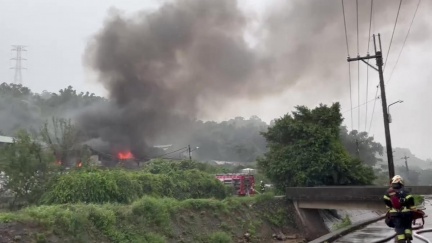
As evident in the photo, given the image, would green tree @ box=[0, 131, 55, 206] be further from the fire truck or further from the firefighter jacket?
the firefighter jacket

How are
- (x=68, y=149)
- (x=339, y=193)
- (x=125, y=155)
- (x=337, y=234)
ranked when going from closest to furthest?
(x=337, y=234)
(x=339, y=193)
(x=68, y=149)
(x=125, y=155)

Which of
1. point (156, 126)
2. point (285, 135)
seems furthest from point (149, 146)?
point (285, 135)

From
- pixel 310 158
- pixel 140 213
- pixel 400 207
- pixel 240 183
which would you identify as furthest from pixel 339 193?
pixel 400 207

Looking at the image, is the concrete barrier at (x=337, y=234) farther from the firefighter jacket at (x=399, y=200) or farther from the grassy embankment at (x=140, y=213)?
the grassy embankment at (x=140, y=213)

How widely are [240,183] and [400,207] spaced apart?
31.9 m

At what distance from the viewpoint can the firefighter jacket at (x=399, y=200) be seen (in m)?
8.30

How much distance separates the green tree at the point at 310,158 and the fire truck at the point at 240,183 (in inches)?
233

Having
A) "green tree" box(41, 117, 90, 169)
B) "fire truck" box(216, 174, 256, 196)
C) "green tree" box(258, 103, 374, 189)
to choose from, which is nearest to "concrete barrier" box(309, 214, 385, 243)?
"green tree" box(258, 103, 374, 189)

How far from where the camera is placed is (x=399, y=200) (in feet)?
27.3

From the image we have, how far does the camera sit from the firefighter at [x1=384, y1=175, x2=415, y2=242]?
27.3 feet

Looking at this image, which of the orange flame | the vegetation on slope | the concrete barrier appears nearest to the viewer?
the concrete barrier

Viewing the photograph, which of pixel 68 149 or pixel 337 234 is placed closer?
pixel 337 234

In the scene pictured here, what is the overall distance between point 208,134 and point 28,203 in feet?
262

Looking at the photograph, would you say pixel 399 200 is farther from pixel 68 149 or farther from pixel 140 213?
pixel 68 149
